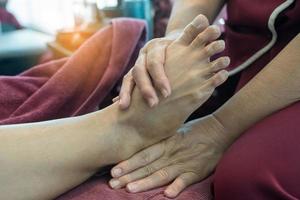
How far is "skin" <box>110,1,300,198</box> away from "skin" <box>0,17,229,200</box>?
27 millimetres

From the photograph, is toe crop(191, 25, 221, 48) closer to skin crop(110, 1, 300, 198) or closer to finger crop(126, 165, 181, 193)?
skin crop(110, 1, 300, 198)

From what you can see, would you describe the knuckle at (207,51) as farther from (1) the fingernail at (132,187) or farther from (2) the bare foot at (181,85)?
(1) the fingernail at (132,187)

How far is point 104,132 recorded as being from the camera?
0.70 meters

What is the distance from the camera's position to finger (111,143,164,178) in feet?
2.33

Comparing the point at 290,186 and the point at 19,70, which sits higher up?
the point at 290,186

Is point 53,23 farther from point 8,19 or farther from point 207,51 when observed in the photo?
point 207,51

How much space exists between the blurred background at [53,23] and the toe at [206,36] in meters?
0.57

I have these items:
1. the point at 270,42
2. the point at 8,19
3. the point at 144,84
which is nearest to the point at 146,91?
the point at 144,84

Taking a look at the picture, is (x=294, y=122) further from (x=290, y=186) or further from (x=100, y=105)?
(x=100, y=105)

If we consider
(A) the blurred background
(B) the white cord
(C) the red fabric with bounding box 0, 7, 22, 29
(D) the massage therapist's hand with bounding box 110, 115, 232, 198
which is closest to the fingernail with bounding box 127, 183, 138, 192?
(D) the massage therapist's hand with bounding box 110, 115, 232, 198

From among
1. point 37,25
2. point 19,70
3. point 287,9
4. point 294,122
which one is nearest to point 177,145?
point 294,122

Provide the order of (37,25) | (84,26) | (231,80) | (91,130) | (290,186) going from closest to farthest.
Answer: (290,186) < (91,130) < (231,80) < (84,26) < (37,25)

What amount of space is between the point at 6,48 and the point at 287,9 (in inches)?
35.2

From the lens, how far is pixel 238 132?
28.8 inches
